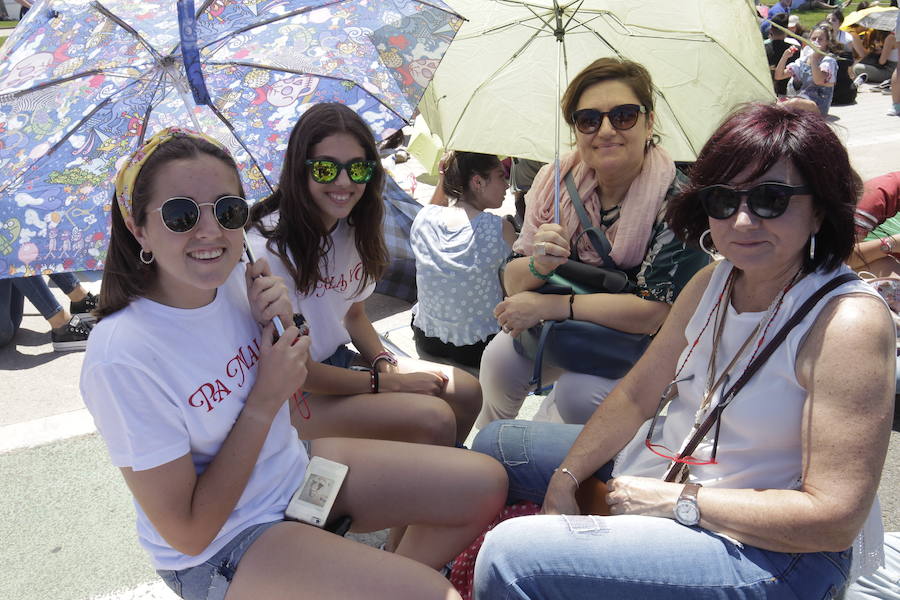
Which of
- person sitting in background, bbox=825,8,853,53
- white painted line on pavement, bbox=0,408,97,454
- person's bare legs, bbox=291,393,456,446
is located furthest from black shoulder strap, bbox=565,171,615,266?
person sitting in background, bbox=825,8,853,53

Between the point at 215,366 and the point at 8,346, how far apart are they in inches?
145

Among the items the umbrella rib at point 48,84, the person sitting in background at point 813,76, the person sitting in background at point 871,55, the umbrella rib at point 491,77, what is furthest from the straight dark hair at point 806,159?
the person sitting in background at point 871,55

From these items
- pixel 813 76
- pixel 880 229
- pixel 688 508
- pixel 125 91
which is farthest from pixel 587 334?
pixel 813 76

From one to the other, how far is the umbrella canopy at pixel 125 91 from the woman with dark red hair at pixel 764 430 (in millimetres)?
1417

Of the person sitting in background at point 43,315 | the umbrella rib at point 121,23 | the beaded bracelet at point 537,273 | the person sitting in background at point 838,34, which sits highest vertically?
the person sitting in background at point 838,34

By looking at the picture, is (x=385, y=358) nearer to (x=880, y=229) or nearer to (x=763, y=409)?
(x=763, y=409)

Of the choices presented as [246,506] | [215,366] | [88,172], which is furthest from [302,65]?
[246,506]

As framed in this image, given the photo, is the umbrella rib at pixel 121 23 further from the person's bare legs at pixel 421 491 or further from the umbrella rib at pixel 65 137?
the person's bare legs at pixel 421 491

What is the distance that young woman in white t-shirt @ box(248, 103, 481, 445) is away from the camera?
250 cm

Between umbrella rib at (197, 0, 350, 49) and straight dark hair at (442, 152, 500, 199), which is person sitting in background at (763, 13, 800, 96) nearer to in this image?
straight dark hair at (442, 152, 500, 199)

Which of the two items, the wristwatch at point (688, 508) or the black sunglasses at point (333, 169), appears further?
the black sunglasses at point (333, 169)

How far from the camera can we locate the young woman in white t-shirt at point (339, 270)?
250 cm

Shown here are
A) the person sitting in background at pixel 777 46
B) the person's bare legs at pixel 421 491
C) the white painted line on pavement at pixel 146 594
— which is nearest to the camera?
the person's bare legs at pixel 421 491

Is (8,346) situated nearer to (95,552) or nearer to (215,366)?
(95,552)
